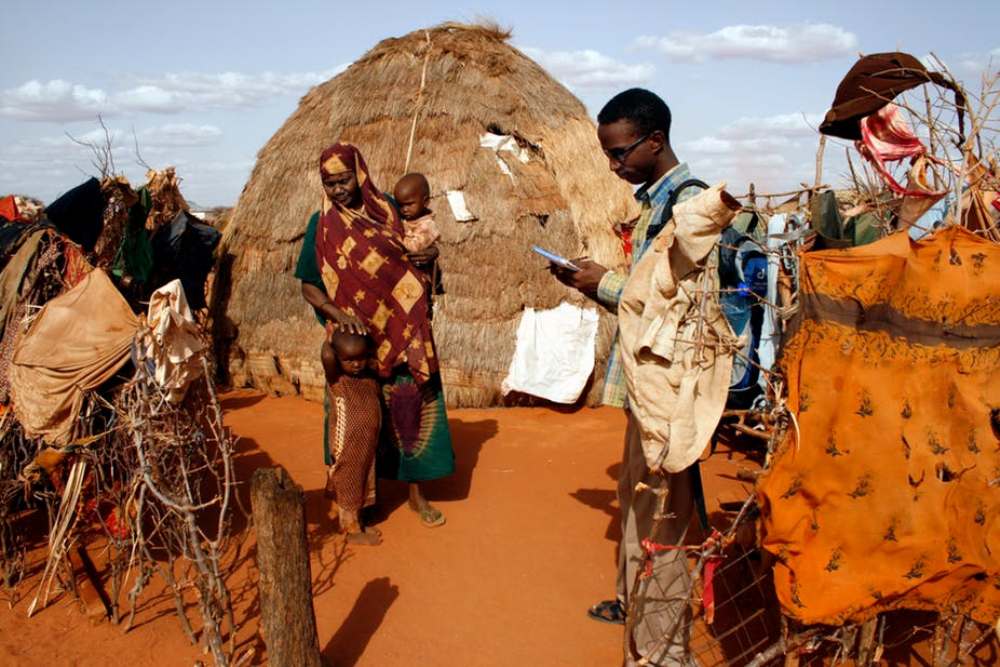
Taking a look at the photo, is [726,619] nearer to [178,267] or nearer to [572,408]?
[572,408]

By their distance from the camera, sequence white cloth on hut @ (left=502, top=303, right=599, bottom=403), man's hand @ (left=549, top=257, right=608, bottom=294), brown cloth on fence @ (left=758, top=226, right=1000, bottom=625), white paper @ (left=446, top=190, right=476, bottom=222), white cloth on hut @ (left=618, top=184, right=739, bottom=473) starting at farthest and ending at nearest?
white paper @ (left=446, top=190, right=476, bottom=222) < white cloth on hut @ (left=502, top=303, right=599, bottom=403) < man's hand @ (left=549, top=257, right=608, bottom=294) < white cloth on hut @ (left=618, top=184, right=739, bottom=473) < brown cloth on fence @ (left=758, top=226, right=1000, bottom=625)

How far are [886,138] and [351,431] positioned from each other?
2.86m

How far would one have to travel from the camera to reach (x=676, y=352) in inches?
94.1

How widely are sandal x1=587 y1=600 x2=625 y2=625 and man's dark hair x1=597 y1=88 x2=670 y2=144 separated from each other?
204 centimetres

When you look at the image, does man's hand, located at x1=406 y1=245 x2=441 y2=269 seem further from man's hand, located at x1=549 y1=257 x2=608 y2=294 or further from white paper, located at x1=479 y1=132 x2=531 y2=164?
white paper, located at x1=479 y1=132 x2=531 y2=164

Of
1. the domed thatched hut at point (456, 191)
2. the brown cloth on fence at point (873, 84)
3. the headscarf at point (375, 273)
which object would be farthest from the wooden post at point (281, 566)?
the domed thatched hut at point (456, 191)

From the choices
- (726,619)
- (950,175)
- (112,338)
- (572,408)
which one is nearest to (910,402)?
(950,175)

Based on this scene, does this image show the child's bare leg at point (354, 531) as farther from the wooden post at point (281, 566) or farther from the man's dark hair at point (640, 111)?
the man's dark hair at point (640, 111)

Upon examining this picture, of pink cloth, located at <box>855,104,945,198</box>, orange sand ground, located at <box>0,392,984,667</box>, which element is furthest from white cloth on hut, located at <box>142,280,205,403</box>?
pink cloth, located at <box>855,104,945,198</box>

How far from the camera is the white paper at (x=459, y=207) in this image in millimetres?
7344

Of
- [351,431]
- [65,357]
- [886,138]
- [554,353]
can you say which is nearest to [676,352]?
[886,138]

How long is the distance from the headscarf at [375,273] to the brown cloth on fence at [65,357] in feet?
3.36

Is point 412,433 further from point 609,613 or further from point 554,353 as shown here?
point 554,353

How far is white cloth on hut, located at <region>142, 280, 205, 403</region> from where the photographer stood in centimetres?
357
